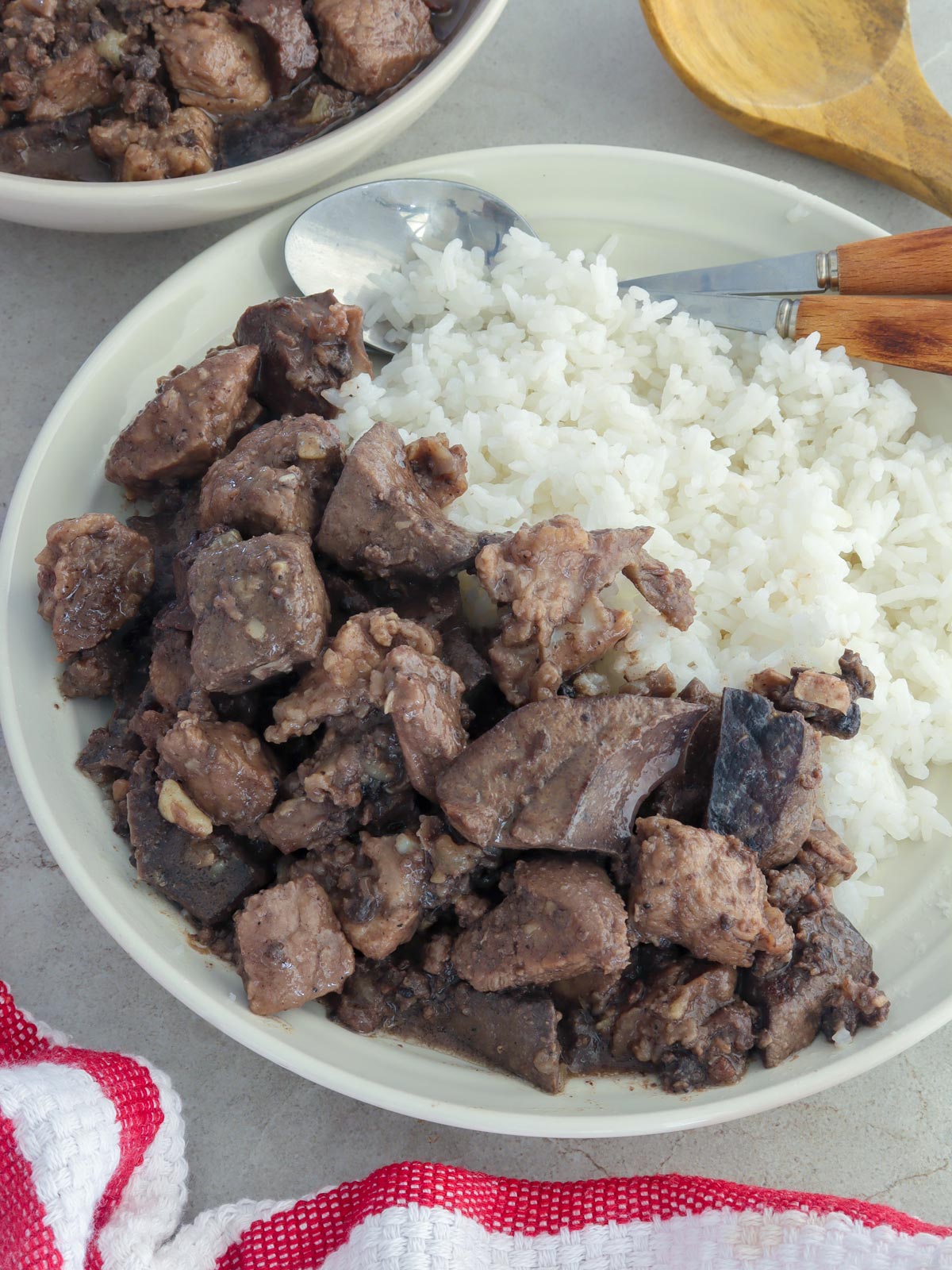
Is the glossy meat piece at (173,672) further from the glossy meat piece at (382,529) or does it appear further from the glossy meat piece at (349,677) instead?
the glossy meat piece at (382,529)

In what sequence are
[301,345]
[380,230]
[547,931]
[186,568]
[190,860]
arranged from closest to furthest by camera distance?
[547,931] < [190,860] < [186,568] < [301,345] < [380,230]

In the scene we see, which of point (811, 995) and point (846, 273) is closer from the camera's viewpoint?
point (811, 995)

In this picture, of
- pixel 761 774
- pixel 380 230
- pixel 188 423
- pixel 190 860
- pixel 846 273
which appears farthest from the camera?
pixel 380 230

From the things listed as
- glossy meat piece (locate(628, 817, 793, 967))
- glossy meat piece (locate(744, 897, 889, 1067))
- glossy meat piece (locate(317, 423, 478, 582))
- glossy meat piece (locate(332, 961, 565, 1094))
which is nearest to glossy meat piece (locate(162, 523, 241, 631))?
glossy meat piece (locate(317, 423, 478, 582))

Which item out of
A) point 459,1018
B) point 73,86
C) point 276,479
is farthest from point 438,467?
point 73,86

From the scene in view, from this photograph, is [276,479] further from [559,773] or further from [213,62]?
[213,62]

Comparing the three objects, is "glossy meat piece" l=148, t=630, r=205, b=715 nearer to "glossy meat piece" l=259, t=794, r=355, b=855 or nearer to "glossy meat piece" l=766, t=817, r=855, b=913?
"glossy meat piece" l=259, t=794, r=355, b=855

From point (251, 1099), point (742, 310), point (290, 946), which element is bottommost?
point (251, 1099)
